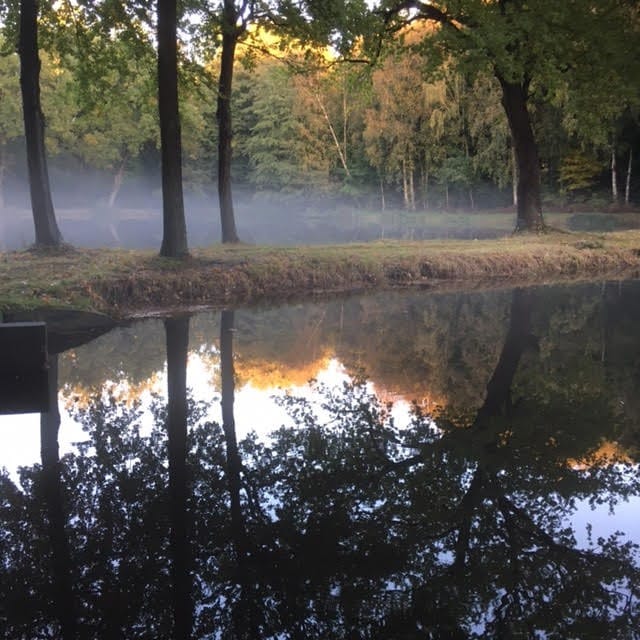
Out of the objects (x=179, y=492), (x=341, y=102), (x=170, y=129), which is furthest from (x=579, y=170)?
(x=179, y=492)

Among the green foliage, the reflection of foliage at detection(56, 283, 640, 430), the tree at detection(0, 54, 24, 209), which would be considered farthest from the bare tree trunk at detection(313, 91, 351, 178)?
the reflection of foliage at detection(56, 283, 640, 430)

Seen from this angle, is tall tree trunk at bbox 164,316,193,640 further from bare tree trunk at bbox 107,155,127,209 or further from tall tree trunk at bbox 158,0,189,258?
bare tree trunk at bbox 107,155,127,209

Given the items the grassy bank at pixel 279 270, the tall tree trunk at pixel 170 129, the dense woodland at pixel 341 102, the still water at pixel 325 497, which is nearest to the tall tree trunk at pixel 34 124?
the dense woodland at pixel 341 102

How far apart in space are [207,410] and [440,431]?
109 inches

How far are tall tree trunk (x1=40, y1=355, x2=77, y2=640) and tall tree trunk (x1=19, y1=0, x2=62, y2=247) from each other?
11365 mm

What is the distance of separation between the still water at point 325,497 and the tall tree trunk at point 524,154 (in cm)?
1512

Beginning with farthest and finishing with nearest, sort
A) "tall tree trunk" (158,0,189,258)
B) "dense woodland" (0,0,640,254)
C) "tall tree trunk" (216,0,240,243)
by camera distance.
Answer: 1. "tall tree trunk" (216,0,240,243)
2. "dense woodland" (0,0,640,254)
3. "tall tree trunk" (158,0,189,258)

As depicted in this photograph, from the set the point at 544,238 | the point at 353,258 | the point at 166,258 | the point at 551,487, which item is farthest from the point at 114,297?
the point at 544,238

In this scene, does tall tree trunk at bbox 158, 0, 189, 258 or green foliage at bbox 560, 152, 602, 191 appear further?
green foliage at bbox 560, 152, 602, 191

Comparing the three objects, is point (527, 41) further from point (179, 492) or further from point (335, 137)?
point (335, 137)

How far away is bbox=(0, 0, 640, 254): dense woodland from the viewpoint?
20516 millimetres

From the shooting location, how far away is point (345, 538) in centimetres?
532

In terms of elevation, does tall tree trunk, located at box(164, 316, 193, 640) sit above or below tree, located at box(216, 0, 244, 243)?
below

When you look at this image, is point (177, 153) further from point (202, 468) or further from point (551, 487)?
point (551, 487)
